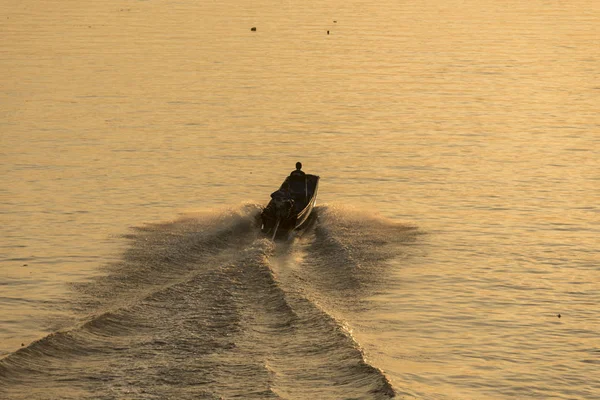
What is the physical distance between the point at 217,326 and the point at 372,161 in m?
26.1

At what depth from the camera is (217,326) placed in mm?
27453

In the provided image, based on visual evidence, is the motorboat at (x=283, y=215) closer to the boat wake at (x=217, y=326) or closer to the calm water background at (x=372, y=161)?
the boat wake at (x=217, y=326)

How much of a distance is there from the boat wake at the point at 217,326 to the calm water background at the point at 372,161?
103cm

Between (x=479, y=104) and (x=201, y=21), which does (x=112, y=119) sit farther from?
(x=201, y=21)

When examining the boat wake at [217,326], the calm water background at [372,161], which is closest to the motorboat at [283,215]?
the boat wake at [217,326]

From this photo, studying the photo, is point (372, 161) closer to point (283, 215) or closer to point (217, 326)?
point (283, 215)

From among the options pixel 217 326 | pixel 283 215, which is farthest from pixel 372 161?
pixel 217 326

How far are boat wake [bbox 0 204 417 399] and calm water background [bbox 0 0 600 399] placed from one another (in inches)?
40.6

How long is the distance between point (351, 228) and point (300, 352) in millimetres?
13374

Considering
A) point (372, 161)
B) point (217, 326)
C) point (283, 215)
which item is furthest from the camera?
point (372, 161)

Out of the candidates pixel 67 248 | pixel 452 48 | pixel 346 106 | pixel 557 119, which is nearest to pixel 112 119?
pixel 346 106

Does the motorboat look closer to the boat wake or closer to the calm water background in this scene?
the boat wake

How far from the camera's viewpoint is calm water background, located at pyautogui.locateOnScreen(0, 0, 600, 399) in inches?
1182

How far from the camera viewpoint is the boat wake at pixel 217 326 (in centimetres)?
2431
